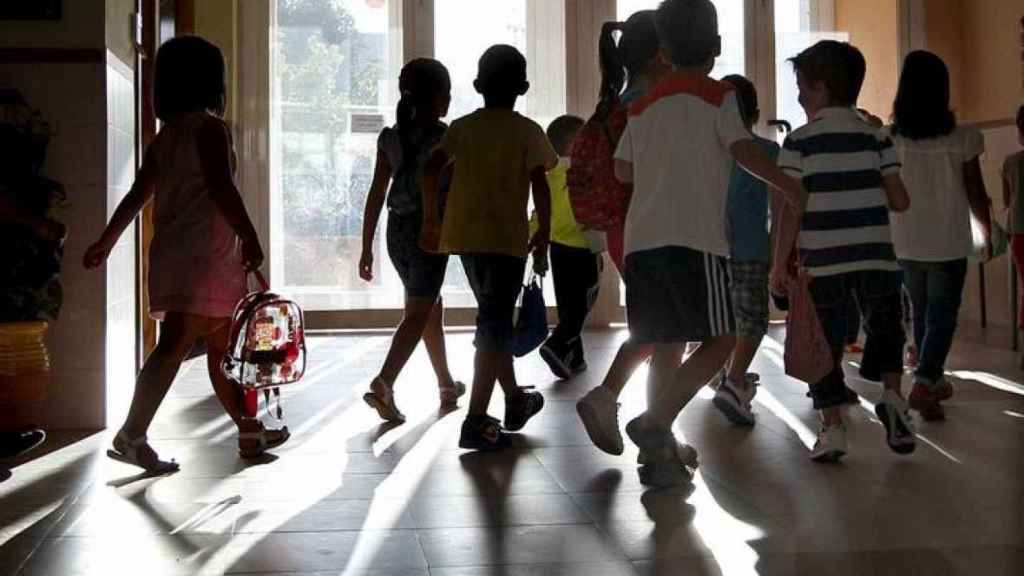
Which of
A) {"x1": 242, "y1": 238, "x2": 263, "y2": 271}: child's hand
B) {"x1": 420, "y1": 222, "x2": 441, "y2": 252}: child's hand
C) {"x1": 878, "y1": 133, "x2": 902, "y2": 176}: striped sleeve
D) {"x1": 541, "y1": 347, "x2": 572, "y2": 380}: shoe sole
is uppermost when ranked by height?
{"x1": 878, "y1": 133, "x2": 902, "y2": 176}: striped sleeve

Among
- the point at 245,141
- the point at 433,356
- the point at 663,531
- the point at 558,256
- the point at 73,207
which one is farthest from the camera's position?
the point at 245,141

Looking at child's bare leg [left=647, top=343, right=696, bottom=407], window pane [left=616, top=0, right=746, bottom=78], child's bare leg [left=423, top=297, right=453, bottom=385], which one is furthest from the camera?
window pane [left=616, top=0, right=746, bottom=78]

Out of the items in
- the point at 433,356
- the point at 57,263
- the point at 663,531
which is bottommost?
the point at 663,531

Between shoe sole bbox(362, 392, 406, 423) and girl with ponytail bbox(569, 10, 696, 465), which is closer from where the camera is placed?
girl with ponytail bbox(569, 10, 696, 465)

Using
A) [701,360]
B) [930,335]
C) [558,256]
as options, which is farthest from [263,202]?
[701,360]

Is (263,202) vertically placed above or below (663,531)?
above

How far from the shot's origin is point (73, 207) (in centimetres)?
450

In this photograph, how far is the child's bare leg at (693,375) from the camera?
3.47 m

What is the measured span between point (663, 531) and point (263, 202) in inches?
226

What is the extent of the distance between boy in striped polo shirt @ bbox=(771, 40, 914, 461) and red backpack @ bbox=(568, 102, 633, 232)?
1.52ft

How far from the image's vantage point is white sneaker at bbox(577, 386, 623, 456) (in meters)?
3.66

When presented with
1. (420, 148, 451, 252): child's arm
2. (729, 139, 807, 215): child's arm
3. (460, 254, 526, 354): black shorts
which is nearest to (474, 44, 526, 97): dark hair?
(420, 148, 451, 252): child's arm

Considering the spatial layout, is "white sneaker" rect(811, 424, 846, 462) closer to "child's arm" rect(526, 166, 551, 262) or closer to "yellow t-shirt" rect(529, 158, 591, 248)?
"child's arm" rect(526, 166, 551, 262)

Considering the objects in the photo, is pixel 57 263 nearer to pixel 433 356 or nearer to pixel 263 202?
pixel 433 356
